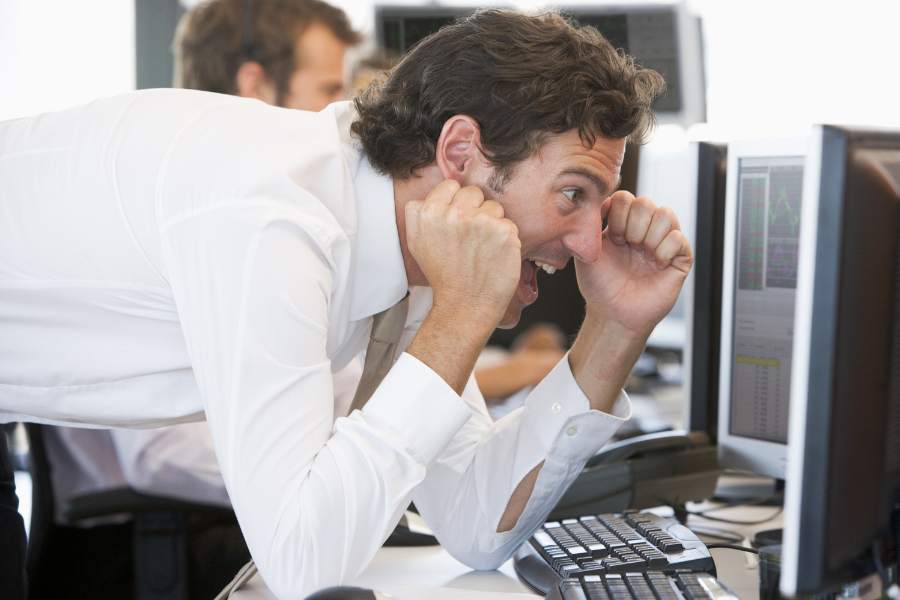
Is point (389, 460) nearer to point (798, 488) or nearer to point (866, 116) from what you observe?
point (798, 488)

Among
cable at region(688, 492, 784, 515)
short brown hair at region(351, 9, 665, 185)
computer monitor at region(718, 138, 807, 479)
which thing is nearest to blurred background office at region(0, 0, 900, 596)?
cable at region(688, 492, 784, 515)

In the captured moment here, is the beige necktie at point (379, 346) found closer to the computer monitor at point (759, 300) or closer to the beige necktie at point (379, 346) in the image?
the beige necktie at point (379, 346)

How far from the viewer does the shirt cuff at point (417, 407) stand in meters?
0.79

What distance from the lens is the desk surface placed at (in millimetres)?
839

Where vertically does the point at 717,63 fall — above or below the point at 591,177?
above

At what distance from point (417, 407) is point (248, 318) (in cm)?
19

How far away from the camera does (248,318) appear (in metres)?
0.73

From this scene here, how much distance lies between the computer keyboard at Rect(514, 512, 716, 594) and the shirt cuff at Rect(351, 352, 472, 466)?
0.19 meters

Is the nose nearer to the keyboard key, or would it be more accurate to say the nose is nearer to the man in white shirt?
the man in white shirt

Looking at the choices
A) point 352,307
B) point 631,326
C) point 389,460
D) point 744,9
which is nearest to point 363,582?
point 389,460

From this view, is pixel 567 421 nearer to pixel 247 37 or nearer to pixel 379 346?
pixel 379 346

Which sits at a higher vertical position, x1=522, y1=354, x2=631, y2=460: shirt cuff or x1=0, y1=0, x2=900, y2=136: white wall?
x1=0, y1=0, x2=900, y2=136: white wall

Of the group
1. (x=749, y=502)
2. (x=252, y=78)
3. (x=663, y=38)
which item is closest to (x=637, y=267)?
(x=749, y=502)

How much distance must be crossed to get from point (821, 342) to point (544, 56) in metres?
0.51
